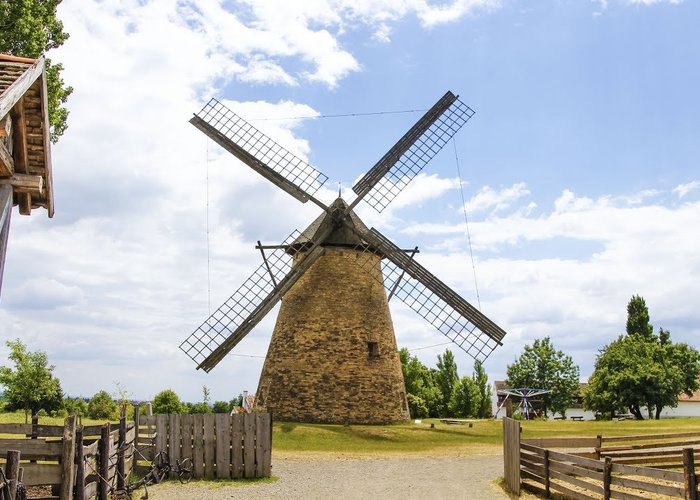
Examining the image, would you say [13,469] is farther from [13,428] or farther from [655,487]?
[655,487]

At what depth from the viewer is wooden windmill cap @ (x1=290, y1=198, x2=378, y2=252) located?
27766mm

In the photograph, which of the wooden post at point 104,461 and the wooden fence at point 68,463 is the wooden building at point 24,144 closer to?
the wooden fence at point 68,463

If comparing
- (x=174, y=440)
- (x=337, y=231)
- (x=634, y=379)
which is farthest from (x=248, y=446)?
(x=634, y=379)

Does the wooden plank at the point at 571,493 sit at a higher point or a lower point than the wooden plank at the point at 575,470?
lower

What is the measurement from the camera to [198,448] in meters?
15.8

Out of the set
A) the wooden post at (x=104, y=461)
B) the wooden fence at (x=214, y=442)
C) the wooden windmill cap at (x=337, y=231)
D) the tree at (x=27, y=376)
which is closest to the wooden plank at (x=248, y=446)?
the wooden fence at (x=214, y=442)

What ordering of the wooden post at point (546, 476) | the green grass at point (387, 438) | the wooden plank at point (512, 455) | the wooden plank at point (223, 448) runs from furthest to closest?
the green grass at point (387, 438) → the wooden plank at point (223, 448) → the wooden plank at point (512, 455) → the wooden post at point (546, 476)

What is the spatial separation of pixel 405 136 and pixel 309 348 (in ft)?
34.0

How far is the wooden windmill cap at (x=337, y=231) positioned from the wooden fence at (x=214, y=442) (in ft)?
40.5

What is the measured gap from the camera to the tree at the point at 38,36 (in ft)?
56.5

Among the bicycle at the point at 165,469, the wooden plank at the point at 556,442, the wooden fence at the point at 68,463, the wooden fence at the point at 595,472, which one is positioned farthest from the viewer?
the wooden plank at the point at 556,442

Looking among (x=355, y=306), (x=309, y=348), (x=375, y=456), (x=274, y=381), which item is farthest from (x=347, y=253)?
(x=375, y=456)

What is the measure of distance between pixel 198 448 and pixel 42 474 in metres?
5.98

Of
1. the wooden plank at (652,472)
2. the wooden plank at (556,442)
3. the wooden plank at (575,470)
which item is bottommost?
the wooden plank at (575,470)
